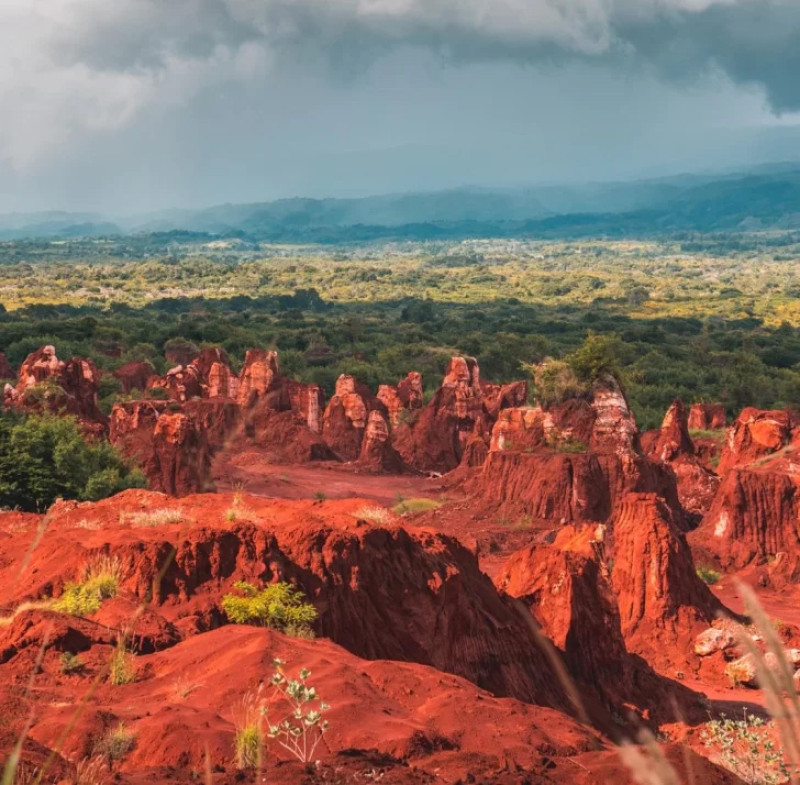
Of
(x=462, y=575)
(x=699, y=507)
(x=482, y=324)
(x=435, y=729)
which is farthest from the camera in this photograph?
(x=482, y=324)

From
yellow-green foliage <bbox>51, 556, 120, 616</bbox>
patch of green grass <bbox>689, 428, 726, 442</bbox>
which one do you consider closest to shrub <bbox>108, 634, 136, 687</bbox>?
yellow-green foliage <bbox>51, 556, 120, 616</bbox>

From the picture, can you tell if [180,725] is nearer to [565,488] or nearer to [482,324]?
[565,488]

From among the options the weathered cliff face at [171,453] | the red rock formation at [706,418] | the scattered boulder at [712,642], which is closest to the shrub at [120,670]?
the scattered boulder at [712,642]

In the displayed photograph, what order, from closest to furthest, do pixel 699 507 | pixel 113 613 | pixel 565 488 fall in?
pixel 113 613 < pixel 565 488 < pixel 699 507

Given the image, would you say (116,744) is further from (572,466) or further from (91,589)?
(572,466)

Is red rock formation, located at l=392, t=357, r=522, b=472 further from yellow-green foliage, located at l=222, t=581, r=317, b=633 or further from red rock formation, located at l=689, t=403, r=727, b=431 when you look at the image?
yellow-green foliage, located at l=222, t=581, r=317, b=633

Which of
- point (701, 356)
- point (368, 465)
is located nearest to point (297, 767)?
point (368, 465)

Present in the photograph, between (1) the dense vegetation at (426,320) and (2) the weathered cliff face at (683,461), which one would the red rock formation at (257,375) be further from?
(2) the weathered cliff face at (683,461)

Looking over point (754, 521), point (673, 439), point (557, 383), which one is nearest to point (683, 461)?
point (673, 439)
